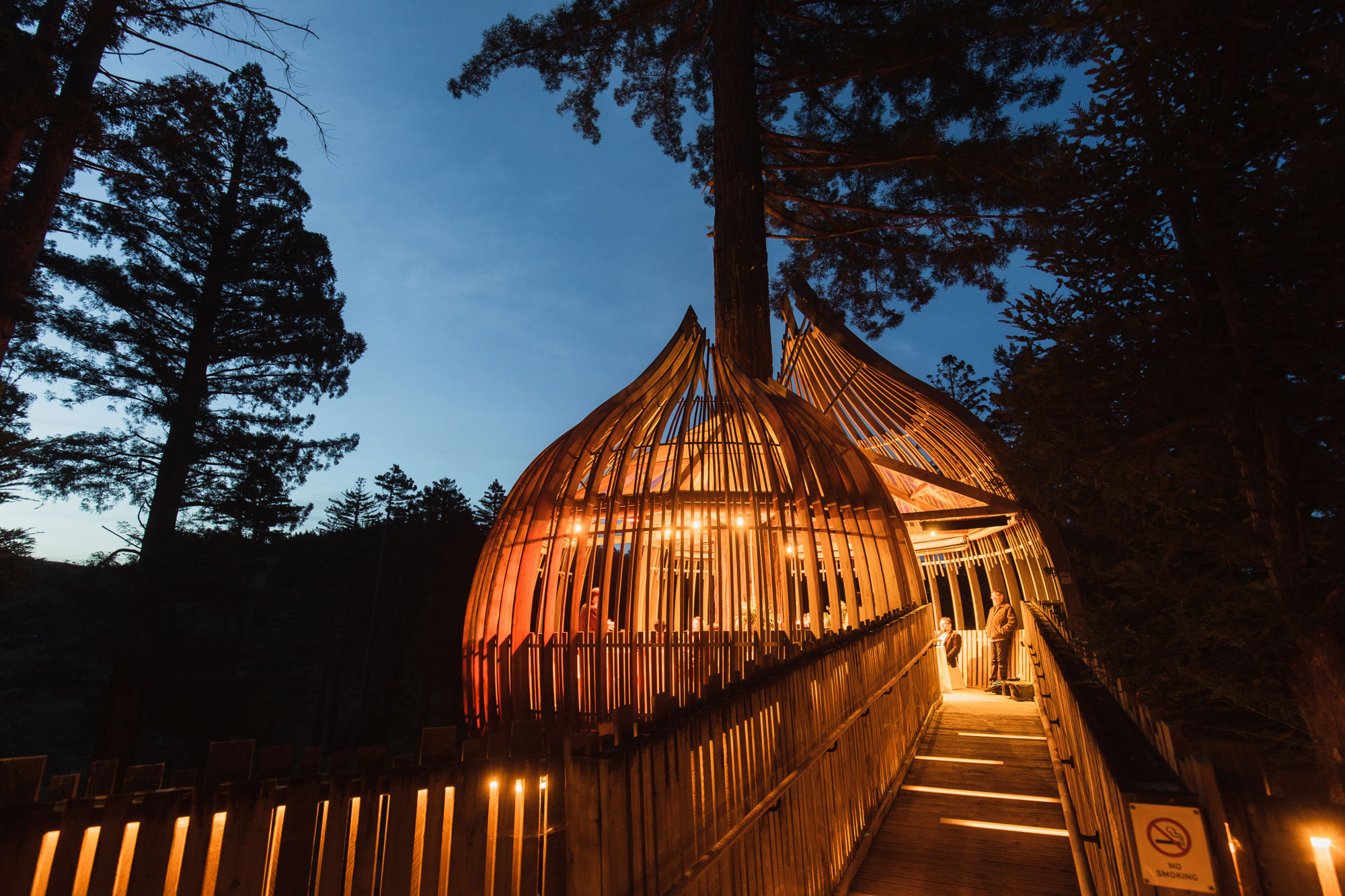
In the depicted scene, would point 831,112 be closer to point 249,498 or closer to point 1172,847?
point 1172,847

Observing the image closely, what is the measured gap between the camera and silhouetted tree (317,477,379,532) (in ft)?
90.1

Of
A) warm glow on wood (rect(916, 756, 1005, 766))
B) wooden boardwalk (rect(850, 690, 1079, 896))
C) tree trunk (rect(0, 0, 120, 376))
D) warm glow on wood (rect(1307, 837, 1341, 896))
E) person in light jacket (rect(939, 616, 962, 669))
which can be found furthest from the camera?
person in light jacket (rect(939, 616, 962, 669))

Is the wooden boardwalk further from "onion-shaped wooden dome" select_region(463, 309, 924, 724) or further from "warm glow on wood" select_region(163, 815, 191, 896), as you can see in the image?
"warm glow on wood" select_region(163, 815, 191, 896)

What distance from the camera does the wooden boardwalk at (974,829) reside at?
260cm

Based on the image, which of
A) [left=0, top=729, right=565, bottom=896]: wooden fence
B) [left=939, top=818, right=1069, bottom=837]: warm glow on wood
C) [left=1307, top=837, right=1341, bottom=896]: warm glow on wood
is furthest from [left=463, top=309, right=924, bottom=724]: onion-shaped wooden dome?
[left=1307, top=837, right=1341, bottom=896]: warm glow on wood

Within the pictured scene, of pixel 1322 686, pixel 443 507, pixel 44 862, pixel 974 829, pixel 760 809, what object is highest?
pixel 443 507

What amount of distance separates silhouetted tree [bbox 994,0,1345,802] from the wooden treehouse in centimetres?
54

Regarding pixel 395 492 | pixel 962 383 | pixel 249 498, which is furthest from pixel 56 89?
pixel 395 492

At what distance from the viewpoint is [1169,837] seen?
1107 mm

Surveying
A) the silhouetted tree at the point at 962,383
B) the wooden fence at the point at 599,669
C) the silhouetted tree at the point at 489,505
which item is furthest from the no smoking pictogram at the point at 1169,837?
the silhouetted tree at the point at 489,505

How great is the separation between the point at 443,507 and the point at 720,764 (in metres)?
25.3

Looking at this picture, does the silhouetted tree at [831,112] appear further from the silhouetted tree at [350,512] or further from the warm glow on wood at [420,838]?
the silhouetted tree at [350,512]

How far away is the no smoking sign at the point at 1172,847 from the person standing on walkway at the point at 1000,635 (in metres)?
7.38

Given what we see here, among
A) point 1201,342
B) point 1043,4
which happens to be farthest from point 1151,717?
point 1043,4
